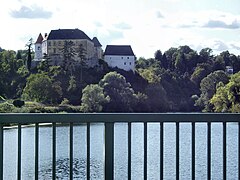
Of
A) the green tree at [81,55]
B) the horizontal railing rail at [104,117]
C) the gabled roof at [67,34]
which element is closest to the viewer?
the horizontal railing rail at [104,117]

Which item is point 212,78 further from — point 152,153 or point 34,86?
point 152,153

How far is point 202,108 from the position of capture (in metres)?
50.7

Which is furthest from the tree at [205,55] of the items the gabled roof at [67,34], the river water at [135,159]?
the river water at [135,159]

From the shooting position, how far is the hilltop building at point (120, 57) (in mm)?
69125

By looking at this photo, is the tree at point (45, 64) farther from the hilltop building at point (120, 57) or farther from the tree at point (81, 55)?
the hilltop building at point (120, 57)

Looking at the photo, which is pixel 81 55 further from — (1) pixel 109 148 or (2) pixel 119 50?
(1) pixel 109 148

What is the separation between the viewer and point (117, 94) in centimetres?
4988

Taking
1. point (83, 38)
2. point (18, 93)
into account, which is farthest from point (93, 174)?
point (83, 38)

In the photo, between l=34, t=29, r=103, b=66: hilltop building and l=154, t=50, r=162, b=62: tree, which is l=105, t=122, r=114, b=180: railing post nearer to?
l=34, t=29, r=103, b=66: hilltop building

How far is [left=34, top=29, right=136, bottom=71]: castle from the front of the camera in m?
66.9

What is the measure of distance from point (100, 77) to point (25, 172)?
47.2 metres

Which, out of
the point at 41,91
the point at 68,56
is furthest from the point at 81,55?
the point at 41,91

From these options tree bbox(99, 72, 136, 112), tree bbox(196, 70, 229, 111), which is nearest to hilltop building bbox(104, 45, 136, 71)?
tree bbox(99, 72, 136, 112)

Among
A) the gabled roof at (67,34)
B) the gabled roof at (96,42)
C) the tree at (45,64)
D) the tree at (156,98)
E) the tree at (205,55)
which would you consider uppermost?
the gabled roof at (67,34)
